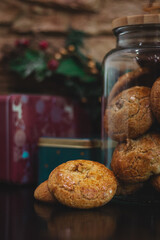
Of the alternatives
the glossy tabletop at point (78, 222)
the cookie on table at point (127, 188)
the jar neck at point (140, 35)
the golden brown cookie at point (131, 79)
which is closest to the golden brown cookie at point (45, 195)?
the glossy tabletop at point (78, 222)

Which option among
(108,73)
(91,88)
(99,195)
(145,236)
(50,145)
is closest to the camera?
(145,236)

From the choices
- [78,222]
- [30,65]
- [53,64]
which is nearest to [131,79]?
[78,222]

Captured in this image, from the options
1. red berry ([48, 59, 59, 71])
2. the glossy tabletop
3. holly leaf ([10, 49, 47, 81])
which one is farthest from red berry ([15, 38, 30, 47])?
the glossy tabletop

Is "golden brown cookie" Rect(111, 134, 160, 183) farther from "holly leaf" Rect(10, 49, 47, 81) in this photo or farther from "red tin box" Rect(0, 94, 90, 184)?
"holly leaf" Rect(10, 49, 47, 81)

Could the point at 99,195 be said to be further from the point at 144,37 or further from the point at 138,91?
the point at 144,37

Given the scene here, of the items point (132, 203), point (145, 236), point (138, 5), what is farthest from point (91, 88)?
point (145, 236)

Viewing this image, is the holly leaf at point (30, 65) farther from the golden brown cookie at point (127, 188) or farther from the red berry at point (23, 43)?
the golden brown cookie at point (127, 188)
